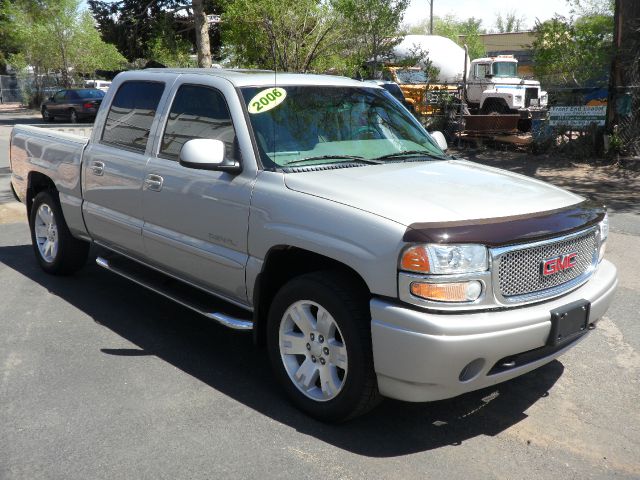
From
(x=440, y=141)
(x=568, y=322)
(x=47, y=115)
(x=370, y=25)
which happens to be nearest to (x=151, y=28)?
(x=47, y=115)

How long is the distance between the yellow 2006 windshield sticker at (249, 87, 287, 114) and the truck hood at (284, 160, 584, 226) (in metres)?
0.61

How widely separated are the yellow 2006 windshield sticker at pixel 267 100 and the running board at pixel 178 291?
50.6 inches

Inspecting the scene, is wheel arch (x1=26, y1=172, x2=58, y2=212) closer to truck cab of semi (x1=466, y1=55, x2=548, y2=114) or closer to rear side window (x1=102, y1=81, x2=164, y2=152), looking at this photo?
rear side window (x1=102, y1=81, x2=164, y2=152)

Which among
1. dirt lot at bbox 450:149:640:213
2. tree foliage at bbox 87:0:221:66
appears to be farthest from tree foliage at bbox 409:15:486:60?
dirt lot at bbox 450:149:640:213

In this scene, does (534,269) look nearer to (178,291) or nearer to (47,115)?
(178,291)

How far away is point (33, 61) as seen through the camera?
4300 centimetres

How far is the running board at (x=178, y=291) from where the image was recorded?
431 cm

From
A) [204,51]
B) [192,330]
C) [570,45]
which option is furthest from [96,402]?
[204,51]

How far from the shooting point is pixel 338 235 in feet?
11.7

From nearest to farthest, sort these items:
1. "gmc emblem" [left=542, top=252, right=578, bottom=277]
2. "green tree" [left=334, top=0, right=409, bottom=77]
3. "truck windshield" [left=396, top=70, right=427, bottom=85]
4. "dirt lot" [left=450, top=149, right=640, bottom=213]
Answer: "gmc emblem" [left=542, top=252, right=578, bottom=277] → "dirt lot" [left=450, top=149, right=640, bottom=213] → "green tree" [left=334, top=0, right=409, bottom=77] → "truck windshield" [left=396, top=70, right=427, bottom=85]

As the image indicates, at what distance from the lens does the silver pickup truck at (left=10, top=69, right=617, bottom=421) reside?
3307 mm

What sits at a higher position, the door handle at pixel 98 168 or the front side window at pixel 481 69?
the front side window at pixel 481 69

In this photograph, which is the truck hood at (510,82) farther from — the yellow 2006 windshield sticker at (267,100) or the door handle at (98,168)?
the yellow 2006 windshield sticker at (267,100)

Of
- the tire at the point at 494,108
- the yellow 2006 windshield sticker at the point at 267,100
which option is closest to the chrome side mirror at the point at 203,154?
the yellow 2006 windshield sticker at the point at 267,100
